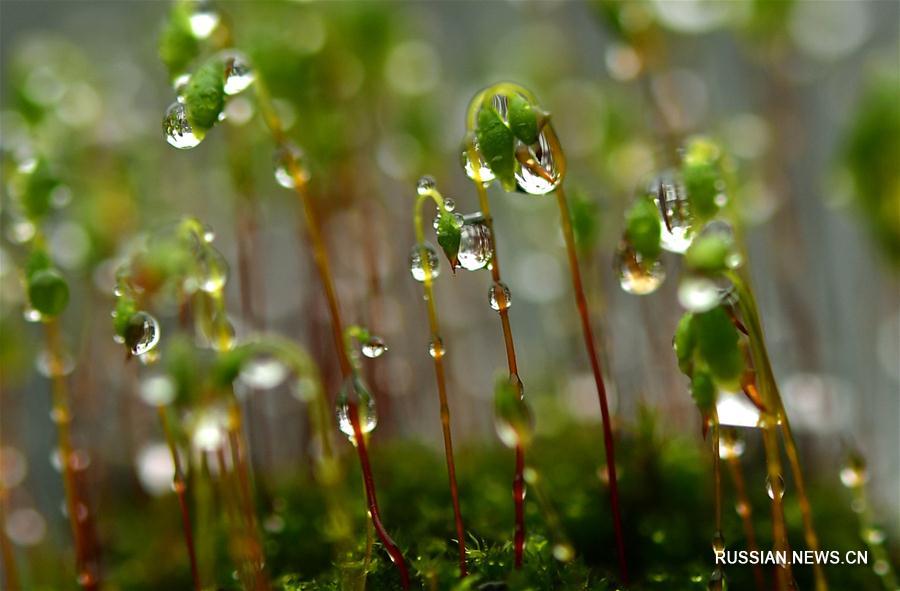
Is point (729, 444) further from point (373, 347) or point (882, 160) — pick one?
point (882, 160)

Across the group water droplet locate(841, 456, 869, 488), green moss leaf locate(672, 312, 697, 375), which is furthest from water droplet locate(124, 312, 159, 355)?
water droplet locate(841, 456, 869, 488)

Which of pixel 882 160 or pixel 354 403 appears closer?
pixel 354 403

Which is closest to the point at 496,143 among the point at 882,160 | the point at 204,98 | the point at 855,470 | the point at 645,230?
the point at 645,230

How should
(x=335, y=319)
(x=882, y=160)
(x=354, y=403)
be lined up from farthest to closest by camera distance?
(x=882, y=160), (x=335, y=319), (x=354, y=403)

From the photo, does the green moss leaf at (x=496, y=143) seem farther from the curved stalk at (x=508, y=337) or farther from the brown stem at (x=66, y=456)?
the brown stem at (x=66, y=456)

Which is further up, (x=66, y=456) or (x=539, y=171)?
(x=539, y=171)

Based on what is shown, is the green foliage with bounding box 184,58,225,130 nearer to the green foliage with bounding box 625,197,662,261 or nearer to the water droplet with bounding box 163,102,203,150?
the water droplet with bounding box 163,102,203,150

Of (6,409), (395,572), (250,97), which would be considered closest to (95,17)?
(6,409)

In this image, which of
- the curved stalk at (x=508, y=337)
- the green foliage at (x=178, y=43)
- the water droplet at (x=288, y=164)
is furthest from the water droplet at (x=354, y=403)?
the green foliage at (x=178, y=43)
